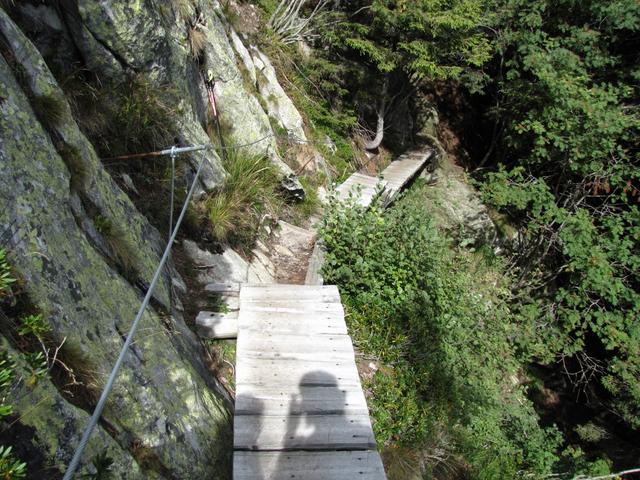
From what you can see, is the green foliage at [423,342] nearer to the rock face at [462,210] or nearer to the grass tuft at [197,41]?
the grass tuft at [197,41]

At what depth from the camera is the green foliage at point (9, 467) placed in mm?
1503

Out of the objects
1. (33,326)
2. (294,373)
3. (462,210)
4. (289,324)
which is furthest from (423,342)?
(462,210)

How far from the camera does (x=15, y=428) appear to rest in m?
1.67

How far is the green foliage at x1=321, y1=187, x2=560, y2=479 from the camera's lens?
181 inches

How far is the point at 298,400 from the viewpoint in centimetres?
339

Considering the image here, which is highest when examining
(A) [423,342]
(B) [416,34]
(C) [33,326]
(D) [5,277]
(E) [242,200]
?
(B) [416,34]

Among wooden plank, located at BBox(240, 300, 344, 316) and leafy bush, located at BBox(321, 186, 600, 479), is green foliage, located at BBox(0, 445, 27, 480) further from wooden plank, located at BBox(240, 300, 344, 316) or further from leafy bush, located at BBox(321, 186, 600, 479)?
leafy bush, located at BBox(321, 186, 600, 479)

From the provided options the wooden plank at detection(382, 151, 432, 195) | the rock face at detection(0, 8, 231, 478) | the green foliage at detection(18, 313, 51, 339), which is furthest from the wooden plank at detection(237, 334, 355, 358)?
the wooden plank at detection(382, 151, 432, 195)

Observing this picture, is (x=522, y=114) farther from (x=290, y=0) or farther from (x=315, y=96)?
(x=290, y=0)

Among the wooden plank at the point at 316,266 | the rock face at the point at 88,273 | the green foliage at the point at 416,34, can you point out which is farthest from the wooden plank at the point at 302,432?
the green foliage at the point at 416,34

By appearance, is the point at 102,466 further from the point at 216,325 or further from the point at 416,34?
the point at 416,34

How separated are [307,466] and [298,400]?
0.54m

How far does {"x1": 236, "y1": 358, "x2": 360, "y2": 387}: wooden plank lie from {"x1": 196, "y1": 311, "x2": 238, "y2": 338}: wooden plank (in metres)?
0.43

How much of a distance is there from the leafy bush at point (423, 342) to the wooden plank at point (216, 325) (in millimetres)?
1471
